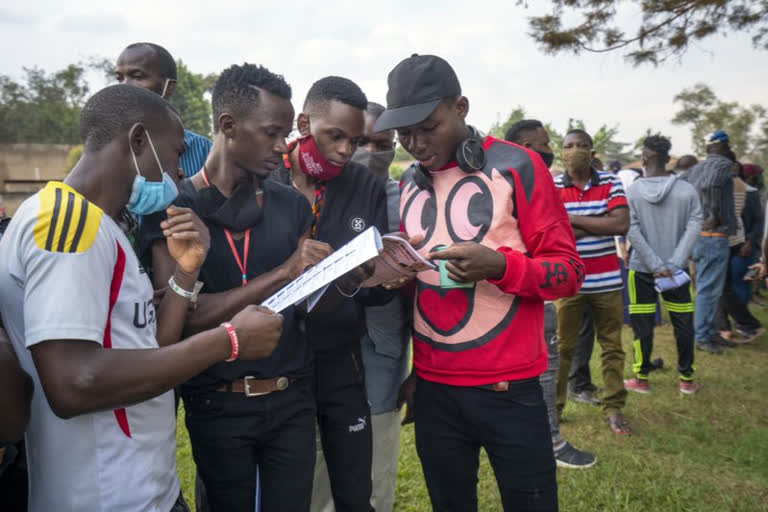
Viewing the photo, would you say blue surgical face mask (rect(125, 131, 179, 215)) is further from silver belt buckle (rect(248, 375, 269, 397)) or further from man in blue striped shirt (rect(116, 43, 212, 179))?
man in blue striped shirt (rect(116, 43, 212, 179))

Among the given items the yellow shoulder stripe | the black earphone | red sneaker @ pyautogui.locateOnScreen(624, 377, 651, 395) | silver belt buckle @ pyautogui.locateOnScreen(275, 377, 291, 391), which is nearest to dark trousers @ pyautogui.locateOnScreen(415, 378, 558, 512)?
silver belt buckle @ pyautogui.locateOnScreen(275, 377, 291, 391)

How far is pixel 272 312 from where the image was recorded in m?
1.67

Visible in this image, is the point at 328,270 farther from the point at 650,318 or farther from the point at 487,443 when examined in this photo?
the point at 650,318

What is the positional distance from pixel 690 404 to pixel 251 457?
4.81 meters

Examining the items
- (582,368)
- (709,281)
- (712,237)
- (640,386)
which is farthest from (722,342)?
(582,368)

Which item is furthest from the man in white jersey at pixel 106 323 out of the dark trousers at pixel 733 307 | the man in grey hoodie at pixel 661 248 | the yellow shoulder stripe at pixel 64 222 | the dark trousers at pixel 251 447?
the dark trousers at pixel 733 307

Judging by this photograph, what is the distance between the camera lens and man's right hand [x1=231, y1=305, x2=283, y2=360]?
1579 mm

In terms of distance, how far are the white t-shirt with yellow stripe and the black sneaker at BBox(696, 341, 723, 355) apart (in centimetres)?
725

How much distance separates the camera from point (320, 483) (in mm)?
2971

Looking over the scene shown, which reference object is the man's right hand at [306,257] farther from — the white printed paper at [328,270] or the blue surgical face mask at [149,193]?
the blue surgical face mask at [149,193]

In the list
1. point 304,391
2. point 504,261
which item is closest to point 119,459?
point 304,391

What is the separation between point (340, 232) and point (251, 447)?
1075 millimetres

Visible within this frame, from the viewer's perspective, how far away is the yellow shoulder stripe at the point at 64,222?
1296 mm

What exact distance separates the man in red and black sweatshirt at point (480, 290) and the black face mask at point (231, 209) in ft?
2.17
